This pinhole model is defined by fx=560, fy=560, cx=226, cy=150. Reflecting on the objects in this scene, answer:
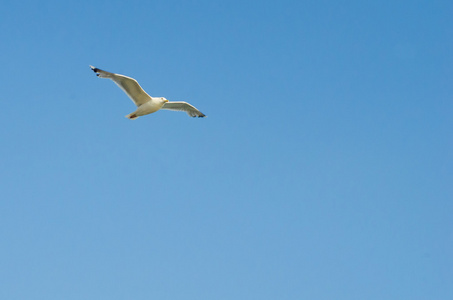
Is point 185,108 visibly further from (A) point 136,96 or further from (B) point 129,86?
(B) point 129,86

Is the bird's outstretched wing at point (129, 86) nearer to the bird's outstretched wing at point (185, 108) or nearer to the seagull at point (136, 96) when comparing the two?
the seagull at point (136, 96)

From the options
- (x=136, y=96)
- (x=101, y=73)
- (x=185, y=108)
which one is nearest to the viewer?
(x=101, y=73)

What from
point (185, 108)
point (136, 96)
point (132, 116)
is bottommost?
point (132, 116)

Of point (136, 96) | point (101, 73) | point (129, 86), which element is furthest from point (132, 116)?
point (101, 73)

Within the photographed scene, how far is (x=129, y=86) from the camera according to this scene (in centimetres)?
3453

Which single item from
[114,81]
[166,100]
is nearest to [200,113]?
[166,100]

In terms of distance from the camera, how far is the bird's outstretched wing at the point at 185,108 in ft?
125

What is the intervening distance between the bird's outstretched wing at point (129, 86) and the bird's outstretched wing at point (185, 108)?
2.81m

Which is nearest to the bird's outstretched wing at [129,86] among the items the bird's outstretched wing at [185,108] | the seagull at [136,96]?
the seagull at [136,96]

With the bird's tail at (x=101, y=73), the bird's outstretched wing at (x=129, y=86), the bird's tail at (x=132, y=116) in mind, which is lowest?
the bird's tail at (x=132, y=116)

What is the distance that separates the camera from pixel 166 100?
36.5 meters

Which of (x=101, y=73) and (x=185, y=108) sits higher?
(x=185, y=108)

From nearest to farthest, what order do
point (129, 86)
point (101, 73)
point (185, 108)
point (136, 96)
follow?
point (101, 73) → point (129, 86) → point (136, 96) → point (185, 108)

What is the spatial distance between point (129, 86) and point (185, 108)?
18.6ft
